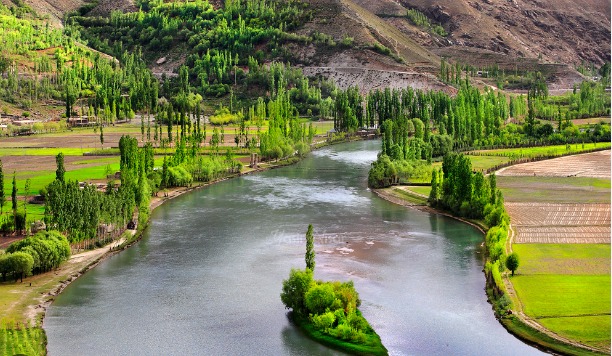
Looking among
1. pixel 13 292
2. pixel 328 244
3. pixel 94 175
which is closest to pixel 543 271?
pixel 328 244

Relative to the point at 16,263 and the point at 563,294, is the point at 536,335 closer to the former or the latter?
the point at 563,294

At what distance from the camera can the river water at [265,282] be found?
58.2m

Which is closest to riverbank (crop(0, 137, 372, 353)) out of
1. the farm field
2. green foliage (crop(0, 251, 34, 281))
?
green foliage (crop(0, 251, 34, 281))

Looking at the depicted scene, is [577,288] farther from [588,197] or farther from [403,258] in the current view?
[588,197]

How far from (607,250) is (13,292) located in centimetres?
4476

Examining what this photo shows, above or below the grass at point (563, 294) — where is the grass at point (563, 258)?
above

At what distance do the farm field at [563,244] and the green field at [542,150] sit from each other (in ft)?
29.6

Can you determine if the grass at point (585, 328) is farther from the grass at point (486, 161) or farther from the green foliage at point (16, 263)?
the grass at point (486, 161)

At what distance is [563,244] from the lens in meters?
80.2

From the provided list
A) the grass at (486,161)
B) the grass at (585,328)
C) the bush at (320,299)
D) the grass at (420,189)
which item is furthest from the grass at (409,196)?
the grass at (585,328)

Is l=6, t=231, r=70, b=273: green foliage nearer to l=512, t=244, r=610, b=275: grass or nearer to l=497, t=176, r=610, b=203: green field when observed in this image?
l=512, t=244, r=610, b=275: grass

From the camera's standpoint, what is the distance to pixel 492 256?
72.7m

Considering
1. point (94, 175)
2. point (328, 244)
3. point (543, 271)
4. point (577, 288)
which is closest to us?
point (577, 288)

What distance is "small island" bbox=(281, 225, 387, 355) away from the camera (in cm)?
5722
